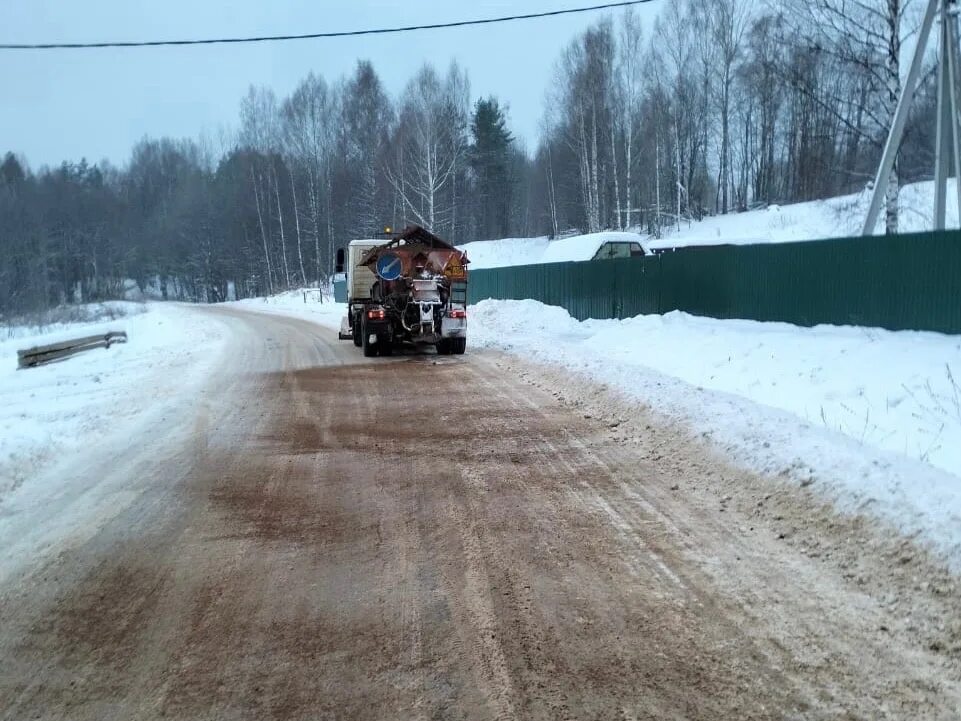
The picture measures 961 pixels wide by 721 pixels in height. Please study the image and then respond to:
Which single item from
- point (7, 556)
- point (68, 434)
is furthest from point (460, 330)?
point (7, 556)

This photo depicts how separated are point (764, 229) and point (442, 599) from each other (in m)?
39.3

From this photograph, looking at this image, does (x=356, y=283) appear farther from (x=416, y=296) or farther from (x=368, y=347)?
(x=416, y=296)

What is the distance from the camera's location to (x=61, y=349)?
768 inches

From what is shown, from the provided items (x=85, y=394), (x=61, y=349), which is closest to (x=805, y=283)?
(x=85, y=394)

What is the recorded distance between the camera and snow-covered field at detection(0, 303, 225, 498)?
760 centimetres

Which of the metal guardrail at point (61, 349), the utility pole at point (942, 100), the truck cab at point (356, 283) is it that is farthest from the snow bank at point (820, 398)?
the metal guardrail at point (61, 349)

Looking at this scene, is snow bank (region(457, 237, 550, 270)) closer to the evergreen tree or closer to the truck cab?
the evergreen tree

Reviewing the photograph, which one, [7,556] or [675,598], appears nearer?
[675,598]

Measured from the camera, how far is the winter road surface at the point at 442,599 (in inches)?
122

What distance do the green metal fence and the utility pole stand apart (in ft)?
6.75

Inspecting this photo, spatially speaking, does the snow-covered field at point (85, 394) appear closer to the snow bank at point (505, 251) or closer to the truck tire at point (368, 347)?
the truck tire at point (368, 347)

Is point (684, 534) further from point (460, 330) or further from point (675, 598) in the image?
point (460, 330)

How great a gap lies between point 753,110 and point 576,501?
55721 millimetres

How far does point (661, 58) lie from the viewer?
160 feet
